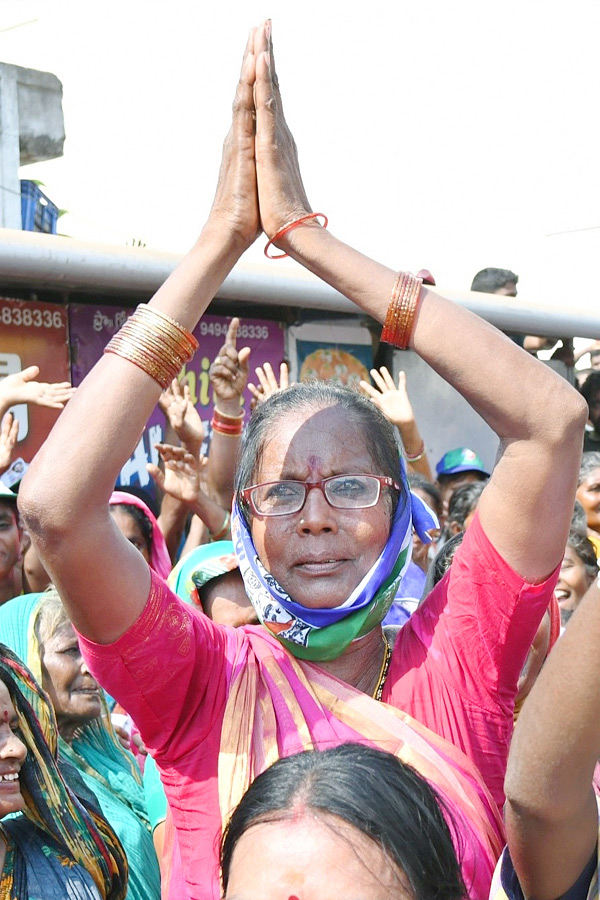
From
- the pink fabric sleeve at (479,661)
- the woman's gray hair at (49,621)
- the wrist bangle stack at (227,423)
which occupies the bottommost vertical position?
the woman's gray hair at (49,621)

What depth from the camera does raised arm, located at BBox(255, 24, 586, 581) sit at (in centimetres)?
184

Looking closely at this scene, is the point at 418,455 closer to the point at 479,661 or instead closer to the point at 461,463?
the point at 461,463

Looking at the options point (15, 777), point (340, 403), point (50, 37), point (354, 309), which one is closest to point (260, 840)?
point (340, 403)

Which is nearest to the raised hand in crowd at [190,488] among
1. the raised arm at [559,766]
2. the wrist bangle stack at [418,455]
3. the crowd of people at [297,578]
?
the wrist bangle stack at [418,455]

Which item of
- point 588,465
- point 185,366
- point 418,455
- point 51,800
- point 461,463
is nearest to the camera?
point 51,800

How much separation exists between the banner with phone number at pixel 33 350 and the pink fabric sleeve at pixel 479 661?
356 centimetres

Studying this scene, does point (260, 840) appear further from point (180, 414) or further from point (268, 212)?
point (180, 414)

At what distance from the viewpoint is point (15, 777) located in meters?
2.25

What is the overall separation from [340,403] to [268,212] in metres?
0.37

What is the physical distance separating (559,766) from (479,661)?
0.61 metres

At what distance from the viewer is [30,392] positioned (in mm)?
4086

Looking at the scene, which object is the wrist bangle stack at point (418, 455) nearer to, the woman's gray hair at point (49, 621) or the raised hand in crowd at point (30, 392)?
the raised hand in crowd at point (30, 392)

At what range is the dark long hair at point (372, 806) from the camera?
4.12 feet

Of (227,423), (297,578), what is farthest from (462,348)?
(227,423)
